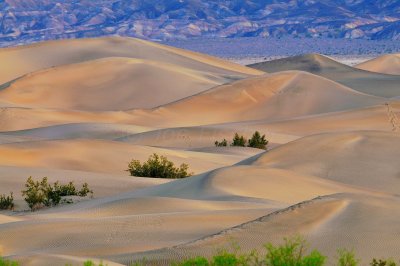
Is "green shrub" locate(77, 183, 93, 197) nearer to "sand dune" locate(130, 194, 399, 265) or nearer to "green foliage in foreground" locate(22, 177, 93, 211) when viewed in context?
"green foliage in foreground" locate(22, 177, 93, 211)

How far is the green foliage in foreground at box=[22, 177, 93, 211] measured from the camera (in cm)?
1739

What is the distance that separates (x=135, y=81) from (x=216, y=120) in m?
17.0

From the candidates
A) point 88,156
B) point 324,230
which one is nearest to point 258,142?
point 88,156

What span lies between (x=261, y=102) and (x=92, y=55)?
34387 millimetres

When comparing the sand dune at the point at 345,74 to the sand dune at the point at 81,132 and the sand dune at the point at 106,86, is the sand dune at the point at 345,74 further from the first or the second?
the sand dune at the point at 81,132

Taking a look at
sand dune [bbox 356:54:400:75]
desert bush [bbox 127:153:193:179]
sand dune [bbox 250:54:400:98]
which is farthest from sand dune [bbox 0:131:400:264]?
sand dune [bbox 356:54:400:75]

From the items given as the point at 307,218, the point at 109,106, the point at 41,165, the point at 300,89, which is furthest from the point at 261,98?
the point at 307,218

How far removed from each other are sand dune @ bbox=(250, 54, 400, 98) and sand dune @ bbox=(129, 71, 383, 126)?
35.3 feet

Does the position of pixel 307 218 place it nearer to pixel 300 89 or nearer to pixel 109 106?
pixel 300 89

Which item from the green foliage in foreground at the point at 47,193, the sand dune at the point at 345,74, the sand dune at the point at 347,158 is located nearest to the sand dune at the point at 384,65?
the sand dune at the point at 345,74

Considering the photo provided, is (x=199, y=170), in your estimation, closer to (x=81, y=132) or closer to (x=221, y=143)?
(x=221, y=143)

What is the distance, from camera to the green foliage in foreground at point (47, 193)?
17391 millimetres

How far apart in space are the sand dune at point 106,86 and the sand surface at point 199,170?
0.46ft

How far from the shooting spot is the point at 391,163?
2102 centimetres
